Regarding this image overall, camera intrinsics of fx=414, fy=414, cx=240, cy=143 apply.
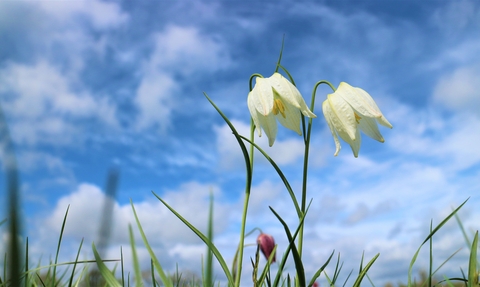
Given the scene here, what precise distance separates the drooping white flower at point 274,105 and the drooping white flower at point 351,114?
154 millimetres

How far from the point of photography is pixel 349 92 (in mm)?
1797

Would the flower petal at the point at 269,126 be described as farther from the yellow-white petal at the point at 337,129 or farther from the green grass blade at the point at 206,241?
the green grass blade at the point at 206,241

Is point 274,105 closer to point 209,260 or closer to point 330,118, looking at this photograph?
point 330,118

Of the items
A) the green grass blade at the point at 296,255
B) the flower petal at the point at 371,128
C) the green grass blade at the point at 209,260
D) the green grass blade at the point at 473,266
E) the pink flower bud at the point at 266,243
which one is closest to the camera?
the green grass blade at the point at 209,260

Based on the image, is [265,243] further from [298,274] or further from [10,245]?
[10,245]

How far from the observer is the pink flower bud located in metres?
3.14

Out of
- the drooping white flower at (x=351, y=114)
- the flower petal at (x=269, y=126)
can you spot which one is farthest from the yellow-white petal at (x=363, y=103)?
the flower petal at (x=269, y=126)

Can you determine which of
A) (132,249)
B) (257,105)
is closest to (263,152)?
(257,105)

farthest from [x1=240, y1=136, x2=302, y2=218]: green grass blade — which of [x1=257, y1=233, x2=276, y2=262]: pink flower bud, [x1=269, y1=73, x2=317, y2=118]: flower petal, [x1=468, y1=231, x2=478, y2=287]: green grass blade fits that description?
[x1=257, y1=233, x2=276, y2=262]: pink flower bud

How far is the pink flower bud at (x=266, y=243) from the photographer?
3.14 metres

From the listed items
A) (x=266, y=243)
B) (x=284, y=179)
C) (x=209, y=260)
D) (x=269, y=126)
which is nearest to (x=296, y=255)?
(x=284, y=179)

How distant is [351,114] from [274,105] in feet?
1.06

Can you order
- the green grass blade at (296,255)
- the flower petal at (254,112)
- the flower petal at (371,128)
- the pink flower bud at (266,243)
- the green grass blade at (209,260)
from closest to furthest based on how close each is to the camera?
the green grass blade at (209,260), the green grass blade at (296,255), the flower petal at (254,112), the flower petal at (371,128), the pink flower bud at (266,243)

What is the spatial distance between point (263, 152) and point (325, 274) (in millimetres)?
718
